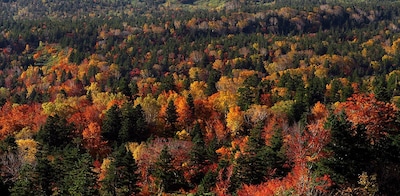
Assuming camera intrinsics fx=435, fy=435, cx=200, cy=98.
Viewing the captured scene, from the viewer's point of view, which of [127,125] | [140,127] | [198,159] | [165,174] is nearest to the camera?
[165,174]

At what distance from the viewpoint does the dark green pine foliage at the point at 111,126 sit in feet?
363

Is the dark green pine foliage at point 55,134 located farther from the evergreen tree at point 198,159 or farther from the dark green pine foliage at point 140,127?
the evergreen tree at point 198,159

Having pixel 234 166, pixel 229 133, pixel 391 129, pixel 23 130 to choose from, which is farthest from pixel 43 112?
pixel 391 129

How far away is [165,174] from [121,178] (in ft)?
29.2

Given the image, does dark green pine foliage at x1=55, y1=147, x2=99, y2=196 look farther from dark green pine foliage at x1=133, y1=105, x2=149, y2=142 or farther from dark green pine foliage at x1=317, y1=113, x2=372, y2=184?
dark green pine foliage at x1=317, y1=113, x2=372, y2=184

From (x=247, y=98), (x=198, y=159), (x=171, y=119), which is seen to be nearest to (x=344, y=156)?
(x=198, y=159)

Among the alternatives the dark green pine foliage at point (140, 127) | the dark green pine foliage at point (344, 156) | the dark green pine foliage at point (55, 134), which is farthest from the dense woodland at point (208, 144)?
the dark green pine foliage at point (140, 127)

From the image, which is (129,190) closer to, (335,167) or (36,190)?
(36,190)

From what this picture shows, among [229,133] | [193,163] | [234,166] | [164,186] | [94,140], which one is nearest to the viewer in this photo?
[234,166]

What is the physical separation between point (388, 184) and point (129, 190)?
139ft

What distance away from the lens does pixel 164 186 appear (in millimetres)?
80125

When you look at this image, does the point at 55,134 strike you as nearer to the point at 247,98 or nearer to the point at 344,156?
the point at 247,98

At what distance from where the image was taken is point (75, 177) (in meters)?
70.1

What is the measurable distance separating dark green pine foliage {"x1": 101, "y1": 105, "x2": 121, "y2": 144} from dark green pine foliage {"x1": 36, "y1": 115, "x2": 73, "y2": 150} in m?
8.36
